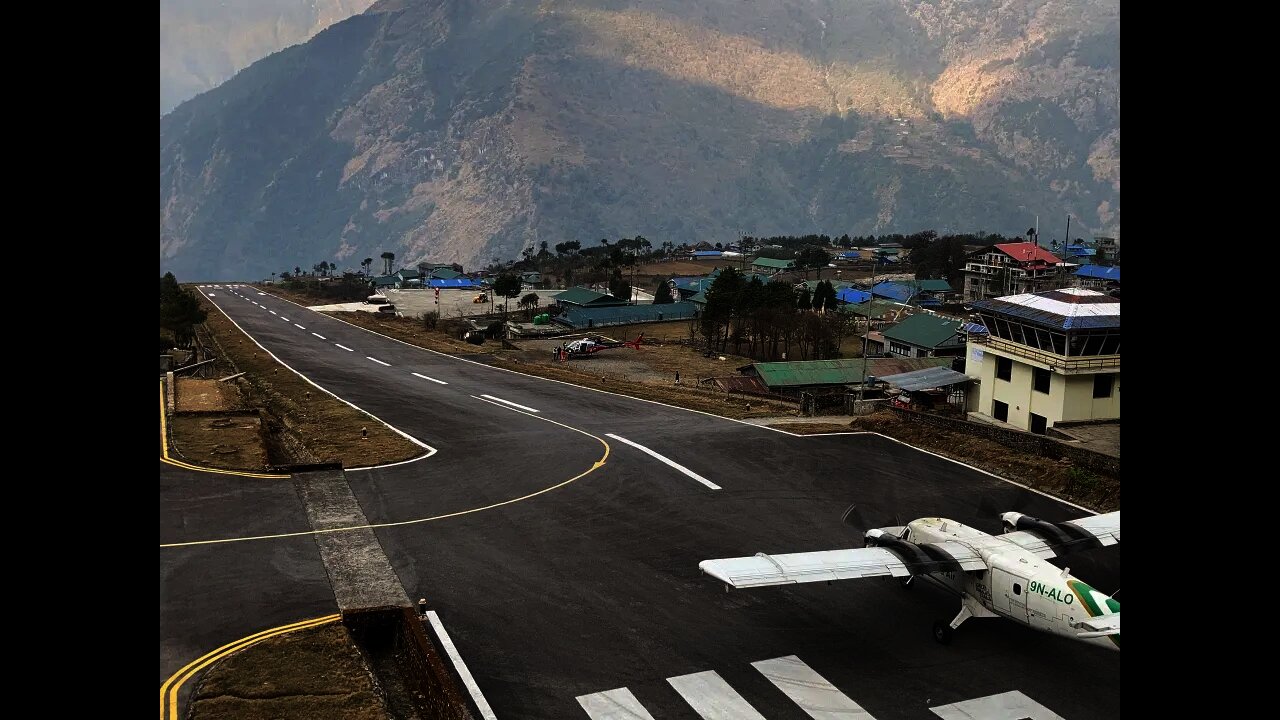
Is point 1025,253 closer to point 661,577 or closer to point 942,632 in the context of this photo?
point 661,577

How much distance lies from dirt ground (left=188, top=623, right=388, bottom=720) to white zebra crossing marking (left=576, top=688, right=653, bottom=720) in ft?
17.2

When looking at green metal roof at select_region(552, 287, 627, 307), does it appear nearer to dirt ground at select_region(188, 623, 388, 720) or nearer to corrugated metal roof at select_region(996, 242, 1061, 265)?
corrugated metal roof at select_region(996, 242, 1061, 265)

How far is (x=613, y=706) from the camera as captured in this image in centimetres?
2430

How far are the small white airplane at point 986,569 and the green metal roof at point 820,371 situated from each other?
2132 inches

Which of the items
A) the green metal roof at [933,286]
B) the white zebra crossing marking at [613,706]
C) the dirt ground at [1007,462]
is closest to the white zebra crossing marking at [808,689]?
the white zebra crossing marking at [613,706]

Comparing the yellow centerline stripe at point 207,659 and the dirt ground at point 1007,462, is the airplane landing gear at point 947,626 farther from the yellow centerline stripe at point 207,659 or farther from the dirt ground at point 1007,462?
the yellow centerline stripe at point 207,659

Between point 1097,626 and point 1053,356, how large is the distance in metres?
31.6

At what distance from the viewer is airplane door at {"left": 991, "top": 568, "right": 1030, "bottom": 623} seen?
1064 inches

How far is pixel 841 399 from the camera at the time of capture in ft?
248

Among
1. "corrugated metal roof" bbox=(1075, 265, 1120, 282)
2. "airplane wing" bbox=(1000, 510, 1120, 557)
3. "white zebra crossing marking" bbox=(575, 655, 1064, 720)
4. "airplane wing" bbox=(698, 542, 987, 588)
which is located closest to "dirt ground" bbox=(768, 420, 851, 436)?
"airplane wing" bbox=(1000, 510, 1120, 557)

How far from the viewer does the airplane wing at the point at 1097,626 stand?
24.2 meters
